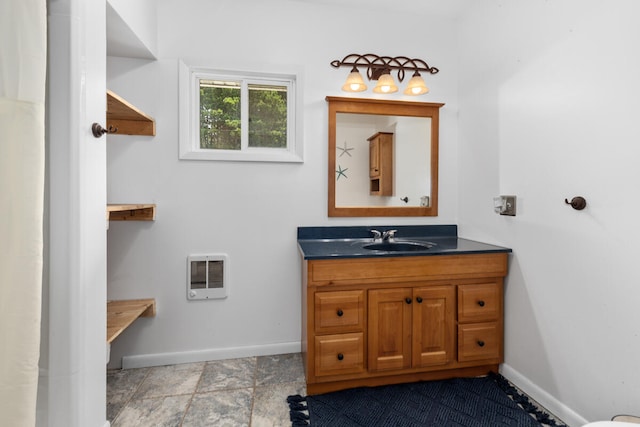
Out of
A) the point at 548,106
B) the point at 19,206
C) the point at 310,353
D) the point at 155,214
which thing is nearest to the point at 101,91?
the point at 19,206

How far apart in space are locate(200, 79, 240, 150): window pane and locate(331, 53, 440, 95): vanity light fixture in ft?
2.45

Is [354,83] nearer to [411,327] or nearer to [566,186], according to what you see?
[566,186]

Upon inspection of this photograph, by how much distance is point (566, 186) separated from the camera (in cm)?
142

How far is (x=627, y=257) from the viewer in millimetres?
1189

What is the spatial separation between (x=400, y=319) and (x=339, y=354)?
0.39 metres

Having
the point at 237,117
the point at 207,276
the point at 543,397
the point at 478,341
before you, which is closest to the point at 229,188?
the point at 237,117

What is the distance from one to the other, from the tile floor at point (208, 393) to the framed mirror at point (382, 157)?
1.09 m

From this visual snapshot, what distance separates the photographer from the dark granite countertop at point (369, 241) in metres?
1.64

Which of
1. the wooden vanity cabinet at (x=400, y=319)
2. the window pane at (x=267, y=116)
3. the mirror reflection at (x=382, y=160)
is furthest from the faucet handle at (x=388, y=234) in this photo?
the window pane at (x=267, y=116)

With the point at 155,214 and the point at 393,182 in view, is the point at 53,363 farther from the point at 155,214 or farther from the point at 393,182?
the point at 393,182

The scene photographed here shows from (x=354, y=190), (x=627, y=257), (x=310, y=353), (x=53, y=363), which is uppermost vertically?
(x=354, y=190)

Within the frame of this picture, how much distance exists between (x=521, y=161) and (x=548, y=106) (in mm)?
300

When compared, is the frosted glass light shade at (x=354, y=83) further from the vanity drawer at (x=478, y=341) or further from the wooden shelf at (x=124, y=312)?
the wooden shelf at (x=124, y=312)

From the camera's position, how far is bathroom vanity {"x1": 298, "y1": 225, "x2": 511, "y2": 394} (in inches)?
62.6
